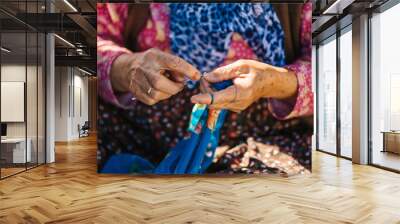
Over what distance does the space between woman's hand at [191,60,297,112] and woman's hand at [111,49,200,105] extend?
383mm

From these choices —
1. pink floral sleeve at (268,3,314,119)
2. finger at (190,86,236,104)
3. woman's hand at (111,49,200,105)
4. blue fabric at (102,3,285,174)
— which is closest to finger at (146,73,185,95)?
woman's hand at (111,49,200,105)

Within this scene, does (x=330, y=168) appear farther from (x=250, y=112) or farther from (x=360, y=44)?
(x=360, y=44)

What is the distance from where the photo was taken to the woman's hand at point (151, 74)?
21.2 ft

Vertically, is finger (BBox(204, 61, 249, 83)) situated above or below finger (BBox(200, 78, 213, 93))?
above

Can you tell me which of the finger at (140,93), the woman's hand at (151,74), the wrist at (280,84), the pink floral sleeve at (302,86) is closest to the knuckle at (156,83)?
the woman's hand at (151,74)

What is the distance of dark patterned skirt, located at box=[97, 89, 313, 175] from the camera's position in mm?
6609

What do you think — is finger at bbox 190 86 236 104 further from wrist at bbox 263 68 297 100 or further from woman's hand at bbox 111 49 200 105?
wrist at bbox 263 68 297 100

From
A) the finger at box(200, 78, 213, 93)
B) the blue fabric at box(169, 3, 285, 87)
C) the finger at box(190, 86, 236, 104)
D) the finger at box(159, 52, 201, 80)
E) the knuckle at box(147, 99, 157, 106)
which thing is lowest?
the knuckle at box(147, 99, 157, 106)

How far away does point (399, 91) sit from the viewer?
708cm

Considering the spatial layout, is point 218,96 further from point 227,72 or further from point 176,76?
point 176,76

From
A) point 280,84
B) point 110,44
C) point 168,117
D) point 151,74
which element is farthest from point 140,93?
point 280,84

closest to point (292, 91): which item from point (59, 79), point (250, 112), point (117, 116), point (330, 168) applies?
point (250, 112)

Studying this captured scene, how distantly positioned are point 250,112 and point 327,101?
470 cm

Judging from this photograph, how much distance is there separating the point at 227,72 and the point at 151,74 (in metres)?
1.28
